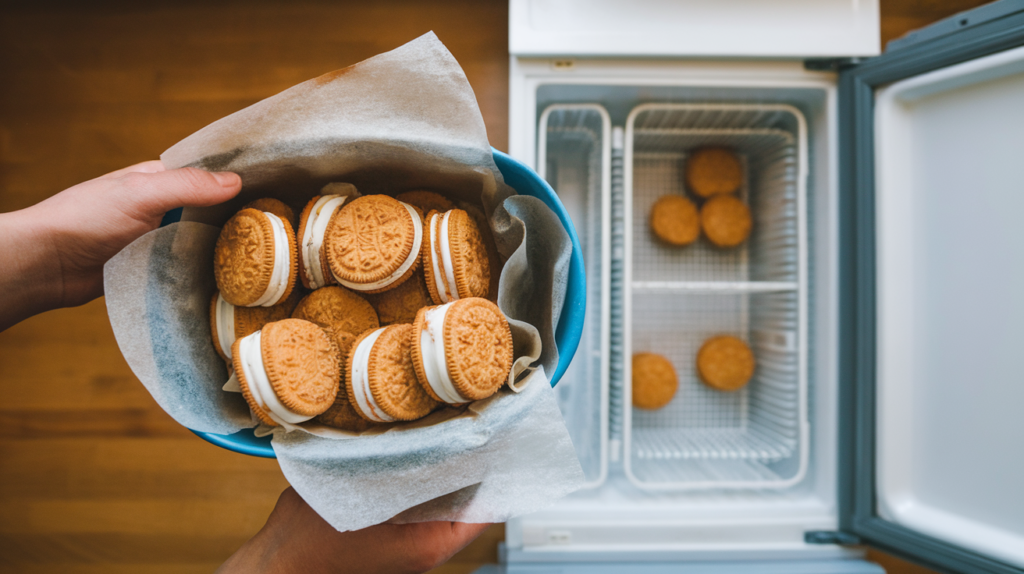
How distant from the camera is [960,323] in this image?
0.76 m

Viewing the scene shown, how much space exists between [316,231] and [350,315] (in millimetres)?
107

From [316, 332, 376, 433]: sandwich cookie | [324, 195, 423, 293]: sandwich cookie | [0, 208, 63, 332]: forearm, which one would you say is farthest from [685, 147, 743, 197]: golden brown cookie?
[0, 208, 63, 332]: forearm

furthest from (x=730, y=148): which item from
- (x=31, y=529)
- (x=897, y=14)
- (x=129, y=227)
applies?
(x=31, y=529)

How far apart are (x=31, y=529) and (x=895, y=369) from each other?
1848 millimetres

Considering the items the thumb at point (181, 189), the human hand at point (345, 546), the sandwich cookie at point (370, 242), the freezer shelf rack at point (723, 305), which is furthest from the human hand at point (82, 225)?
the freezer shelf rack at point (723, 305)

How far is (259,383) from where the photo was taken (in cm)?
47

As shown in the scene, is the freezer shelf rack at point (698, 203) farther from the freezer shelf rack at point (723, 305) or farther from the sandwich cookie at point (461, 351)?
the sandwich cookie at point (461, 351)

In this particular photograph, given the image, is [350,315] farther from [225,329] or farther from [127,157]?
[127,157]

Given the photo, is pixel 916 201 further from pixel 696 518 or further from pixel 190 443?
pixel 190 443

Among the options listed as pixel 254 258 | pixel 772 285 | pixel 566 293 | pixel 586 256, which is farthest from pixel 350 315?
pixel 772 285

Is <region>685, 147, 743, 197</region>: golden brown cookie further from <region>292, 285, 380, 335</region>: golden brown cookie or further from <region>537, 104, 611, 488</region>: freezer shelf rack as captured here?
<region>292, 285, 380, 335</region>: golden brown cookie

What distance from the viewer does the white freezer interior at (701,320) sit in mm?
812

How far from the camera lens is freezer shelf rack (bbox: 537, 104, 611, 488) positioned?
845 mm

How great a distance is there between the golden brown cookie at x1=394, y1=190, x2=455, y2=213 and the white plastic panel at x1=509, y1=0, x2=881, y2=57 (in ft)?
1.10
